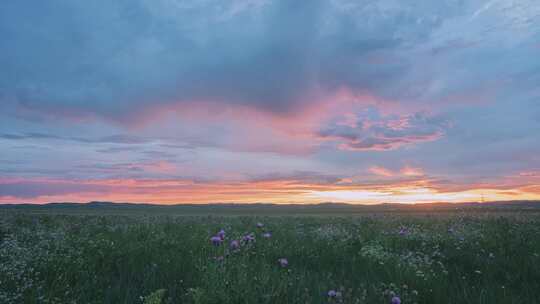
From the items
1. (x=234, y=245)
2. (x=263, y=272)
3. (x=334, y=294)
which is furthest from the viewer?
→ (x=234, y=245)

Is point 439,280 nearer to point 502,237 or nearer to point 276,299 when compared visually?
point 276,299

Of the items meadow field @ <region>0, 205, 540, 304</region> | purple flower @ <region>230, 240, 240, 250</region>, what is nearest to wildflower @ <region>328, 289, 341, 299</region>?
meadow field @ <region>0, 205, 540, 304</region>

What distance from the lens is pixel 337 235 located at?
31.3 feet

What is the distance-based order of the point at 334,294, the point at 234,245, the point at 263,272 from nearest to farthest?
the point at 334,294 → the point at 263,272 → the point at 234,245

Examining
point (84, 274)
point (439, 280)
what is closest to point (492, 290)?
point (439, 280)

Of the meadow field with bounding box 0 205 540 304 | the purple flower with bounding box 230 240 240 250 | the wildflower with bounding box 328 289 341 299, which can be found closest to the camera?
the wildflower with bounding box 328 289 341 299

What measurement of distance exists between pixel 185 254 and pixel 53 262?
2.32m

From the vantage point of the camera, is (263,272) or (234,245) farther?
(234,245)

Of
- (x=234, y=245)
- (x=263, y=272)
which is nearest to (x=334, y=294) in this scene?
(x=263, y=272)

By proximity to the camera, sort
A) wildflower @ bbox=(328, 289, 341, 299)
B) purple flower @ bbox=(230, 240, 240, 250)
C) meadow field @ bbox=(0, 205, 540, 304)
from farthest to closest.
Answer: purple flower @ bbox=(230, 240, 240, 250) → meadow field @ bbox=(0, 205, 540, 304) → wildflower @ bbox=(328, 289, 341, 299)

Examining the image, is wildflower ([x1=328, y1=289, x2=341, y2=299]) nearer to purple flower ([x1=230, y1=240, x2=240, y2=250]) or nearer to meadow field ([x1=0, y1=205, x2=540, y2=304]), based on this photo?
meadow field ([x1=0, y1=205, x2=540, y2=304])

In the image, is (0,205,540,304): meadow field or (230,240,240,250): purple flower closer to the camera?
(0,205,540,304): meadow field

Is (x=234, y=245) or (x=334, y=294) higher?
(x=234, y=245)

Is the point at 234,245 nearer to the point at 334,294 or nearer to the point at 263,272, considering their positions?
Result: the point at 263,272
